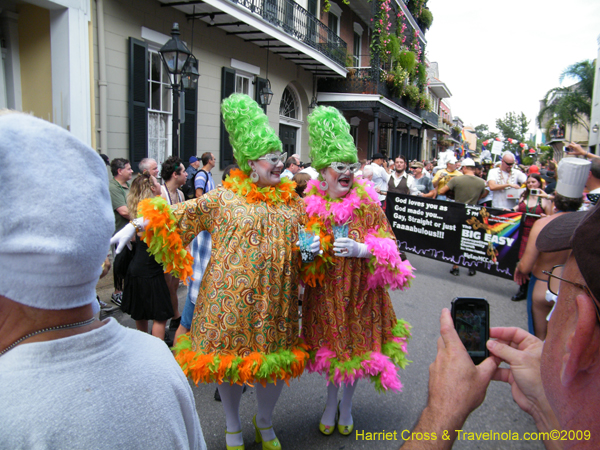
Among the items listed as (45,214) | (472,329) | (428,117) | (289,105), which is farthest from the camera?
(428,117)

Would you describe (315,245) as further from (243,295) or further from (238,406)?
(238,406)

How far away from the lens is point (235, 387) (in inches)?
99.4

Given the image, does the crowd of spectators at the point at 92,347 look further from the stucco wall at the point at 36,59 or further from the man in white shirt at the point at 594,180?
the stucco wall at the point at 36,59

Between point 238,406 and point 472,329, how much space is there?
1701 millimetres

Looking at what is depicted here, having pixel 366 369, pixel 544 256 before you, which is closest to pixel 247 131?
pixel 366 369

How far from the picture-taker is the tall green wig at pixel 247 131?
253 cm

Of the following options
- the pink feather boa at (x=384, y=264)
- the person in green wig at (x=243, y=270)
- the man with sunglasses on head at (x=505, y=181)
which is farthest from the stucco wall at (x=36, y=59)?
the man with sunglasses on head at (x=505, y=181)

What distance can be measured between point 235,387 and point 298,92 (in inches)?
510

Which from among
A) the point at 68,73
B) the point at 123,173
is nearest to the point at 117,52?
the point at 68,73

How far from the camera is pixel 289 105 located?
14102 mm

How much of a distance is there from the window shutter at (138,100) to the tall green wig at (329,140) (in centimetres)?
594

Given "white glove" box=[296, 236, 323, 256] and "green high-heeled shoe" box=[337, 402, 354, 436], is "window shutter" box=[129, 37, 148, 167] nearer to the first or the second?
"white glove" box=[296, 236, 323, 256]

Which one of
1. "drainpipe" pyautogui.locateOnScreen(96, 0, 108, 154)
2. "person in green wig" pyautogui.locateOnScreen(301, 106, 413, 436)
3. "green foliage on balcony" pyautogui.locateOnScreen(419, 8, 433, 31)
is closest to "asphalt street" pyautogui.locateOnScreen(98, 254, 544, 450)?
"person in green wig" pyautogui.locateOnScreen(301, 106, 413, 436)

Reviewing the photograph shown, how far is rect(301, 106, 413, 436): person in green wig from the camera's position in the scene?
263cm
